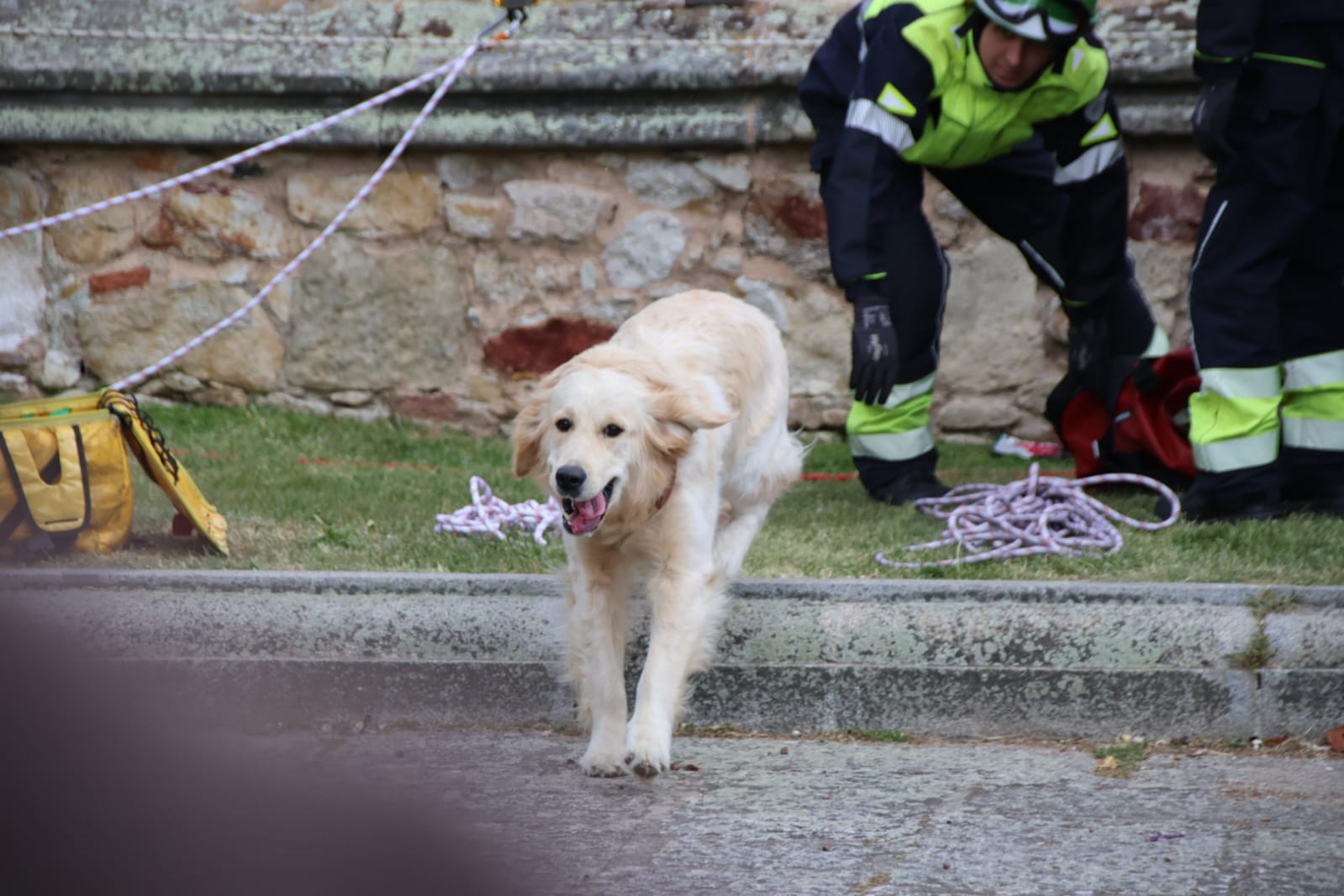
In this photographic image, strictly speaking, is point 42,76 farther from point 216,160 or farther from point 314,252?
point 314,252

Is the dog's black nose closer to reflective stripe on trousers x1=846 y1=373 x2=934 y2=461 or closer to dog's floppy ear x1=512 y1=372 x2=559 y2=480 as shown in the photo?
dog's floppy ear x1=512 y1=372 x2=559 y2=480

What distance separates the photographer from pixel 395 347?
6586 millimetres

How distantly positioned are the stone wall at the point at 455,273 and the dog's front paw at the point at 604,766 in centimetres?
335

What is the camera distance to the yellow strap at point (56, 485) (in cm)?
411

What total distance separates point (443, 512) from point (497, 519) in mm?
381

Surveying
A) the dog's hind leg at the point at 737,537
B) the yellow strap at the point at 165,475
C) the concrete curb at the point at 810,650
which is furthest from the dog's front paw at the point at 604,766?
the yellow strap at the point at 165,475

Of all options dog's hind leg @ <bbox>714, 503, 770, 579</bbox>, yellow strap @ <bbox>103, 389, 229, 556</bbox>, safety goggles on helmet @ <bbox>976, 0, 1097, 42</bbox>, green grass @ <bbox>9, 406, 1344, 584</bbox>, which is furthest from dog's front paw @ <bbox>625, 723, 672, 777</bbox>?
safety goggles on helmet @ <bbox>976, 0, 1097, 42</bbox>

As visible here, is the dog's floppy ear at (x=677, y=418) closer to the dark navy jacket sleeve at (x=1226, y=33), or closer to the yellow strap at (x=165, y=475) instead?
the yellow strap at (x=165, y=475)

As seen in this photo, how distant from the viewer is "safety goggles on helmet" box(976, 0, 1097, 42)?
4547 mm

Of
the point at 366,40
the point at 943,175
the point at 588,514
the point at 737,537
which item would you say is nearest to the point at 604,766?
the point at 588,514

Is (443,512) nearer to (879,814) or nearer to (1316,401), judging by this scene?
(879,814)

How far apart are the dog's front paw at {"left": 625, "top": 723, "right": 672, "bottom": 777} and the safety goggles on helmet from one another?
262 centimetres

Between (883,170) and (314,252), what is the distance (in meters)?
2.84

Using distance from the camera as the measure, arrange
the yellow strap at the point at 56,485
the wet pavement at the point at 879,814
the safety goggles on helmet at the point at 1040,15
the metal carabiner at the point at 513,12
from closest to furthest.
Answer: the wet pavement at the point at 879,814 → the yellow strap at the point at 56,485 → the safety goggles on helmet at the point at 1040,15 → the metal carabiner at the point at 513,12
